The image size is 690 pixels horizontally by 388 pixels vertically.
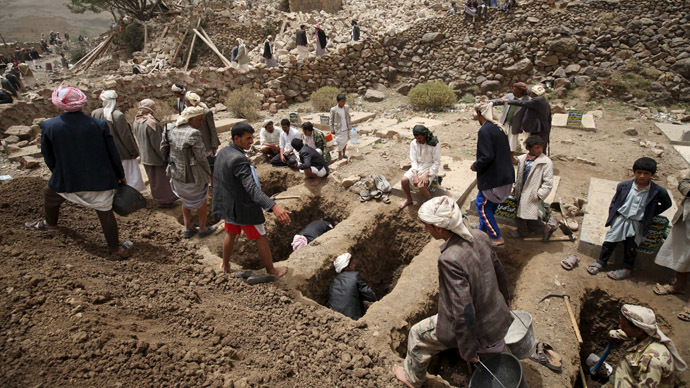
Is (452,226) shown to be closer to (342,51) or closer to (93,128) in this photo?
(93,128)

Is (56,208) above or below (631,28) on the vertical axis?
below

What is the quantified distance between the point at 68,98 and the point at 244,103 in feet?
24.2

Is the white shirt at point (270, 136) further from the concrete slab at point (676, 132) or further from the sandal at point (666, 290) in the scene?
the concrete slab at point (676, 132)

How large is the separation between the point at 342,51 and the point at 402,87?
105 inches

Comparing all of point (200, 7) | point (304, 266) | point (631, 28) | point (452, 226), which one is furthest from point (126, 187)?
point (200, 7)

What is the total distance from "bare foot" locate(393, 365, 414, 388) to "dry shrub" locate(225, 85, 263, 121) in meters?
8.87

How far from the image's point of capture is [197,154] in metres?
4.43

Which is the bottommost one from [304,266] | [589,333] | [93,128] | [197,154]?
[589,333]

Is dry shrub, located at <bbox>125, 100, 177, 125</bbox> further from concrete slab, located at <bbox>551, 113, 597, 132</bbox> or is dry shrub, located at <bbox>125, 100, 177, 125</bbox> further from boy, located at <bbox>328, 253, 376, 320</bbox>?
concrete slab, located at <bbox>551, 113, 597, 132</bbox>

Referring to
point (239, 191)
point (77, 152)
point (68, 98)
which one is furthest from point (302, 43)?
point (239, 191)

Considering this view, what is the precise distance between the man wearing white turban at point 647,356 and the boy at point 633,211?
1497 mm

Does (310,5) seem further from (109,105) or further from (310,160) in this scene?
(109,105)

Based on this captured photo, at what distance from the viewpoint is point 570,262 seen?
13.2 feet

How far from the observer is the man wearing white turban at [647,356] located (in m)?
2.45
